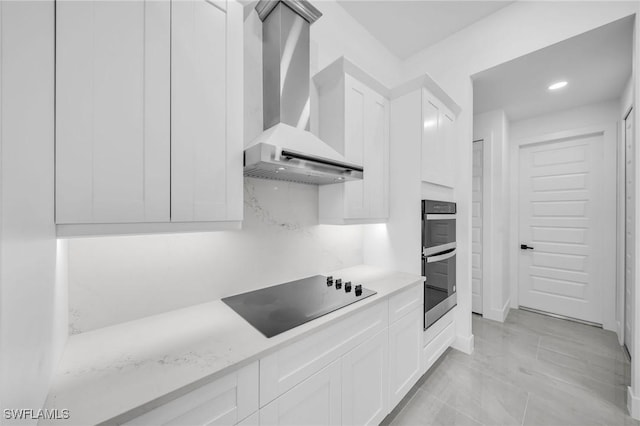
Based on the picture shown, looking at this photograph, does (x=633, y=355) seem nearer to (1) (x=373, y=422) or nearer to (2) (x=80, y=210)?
(1) (x=373, y=422)

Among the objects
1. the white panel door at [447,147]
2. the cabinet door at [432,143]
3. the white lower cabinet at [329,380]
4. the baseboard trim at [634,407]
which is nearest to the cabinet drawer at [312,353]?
the white lower cabinet at [329,380]

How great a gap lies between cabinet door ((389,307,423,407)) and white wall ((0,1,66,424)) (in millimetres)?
1583

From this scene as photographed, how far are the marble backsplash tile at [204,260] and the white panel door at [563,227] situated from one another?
3024 millimetres

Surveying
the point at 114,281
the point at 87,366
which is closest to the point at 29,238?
the point at 87,366

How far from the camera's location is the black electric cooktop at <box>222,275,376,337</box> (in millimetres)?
1146

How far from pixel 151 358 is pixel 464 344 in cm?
264

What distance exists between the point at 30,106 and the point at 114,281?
82 centimetres

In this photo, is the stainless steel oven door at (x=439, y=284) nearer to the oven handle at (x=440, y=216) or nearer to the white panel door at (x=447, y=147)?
the oven handle at (x=440, y=216)

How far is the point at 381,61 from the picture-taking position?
256 cm

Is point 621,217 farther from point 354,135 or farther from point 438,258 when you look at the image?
point 354,135

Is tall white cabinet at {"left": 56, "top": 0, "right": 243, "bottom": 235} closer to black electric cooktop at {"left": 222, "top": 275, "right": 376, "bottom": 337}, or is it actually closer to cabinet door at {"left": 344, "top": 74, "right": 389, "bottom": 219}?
black electric cooktop at {"left": 222, "top": 275, "right": 376, "bottom": 337}

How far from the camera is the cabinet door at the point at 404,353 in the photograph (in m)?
1.58

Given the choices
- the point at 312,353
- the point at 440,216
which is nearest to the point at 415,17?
the point at 440,216

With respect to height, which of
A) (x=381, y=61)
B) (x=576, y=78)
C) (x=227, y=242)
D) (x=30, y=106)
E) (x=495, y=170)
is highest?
(x=381, y=61)
